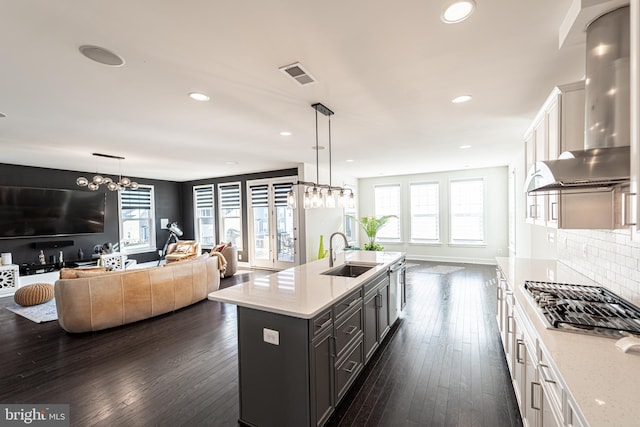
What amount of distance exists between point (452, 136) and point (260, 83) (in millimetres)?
3128

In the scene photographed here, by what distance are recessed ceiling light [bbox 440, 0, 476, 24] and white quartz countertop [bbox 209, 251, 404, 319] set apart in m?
1.88

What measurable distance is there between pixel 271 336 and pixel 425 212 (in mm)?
7235

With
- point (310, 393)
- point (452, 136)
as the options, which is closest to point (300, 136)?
point (452, 136)

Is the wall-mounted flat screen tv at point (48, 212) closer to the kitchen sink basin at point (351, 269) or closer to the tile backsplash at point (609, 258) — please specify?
the kitchen sink basin at point (351, 269)

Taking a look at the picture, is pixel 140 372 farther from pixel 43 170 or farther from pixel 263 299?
pixel 43 170

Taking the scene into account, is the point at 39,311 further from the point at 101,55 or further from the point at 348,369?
the point at 348,369


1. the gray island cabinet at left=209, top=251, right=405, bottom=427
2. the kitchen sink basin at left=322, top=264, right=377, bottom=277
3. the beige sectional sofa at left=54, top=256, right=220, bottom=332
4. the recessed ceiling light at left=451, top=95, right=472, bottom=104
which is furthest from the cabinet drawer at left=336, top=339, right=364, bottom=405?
the beige sectional sofa at left=54, top=256, right=220, bottom=332

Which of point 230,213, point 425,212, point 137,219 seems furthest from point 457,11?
point 137,219

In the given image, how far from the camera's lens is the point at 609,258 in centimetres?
205

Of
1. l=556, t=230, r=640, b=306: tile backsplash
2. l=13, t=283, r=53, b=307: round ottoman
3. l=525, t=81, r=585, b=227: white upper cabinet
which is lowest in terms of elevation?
l=13, t=283, r=53, b=307: round ottoman

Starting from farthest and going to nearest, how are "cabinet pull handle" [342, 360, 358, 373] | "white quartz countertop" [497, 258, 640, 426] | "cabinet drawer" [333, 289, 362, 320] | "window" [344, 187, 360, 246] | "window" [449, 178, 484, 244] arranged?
"window" [344, 187, 360, 246]
"window" [449, 178, 484, 244]
"cabinet pull handle" [342, 360, 358, 373]
"cabinet drawer" [333, 289, 362, 320]
"white quartz countertop" [497, 258, 640, 426]

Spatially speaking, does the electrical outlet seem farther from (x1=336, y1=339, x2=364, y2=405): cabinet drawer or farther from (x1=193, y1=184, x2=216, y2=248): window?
(x1=193, y1=184, x2=216, y2=248): window

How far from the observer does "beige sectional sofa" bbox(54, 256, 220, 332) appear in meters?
3.39

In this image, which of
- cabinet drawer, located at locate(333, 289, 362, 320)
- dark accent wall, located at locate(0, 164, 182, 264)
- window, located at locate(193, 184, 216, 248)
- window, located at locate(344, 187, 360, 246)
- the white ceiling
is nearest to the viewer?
the white ceiling
